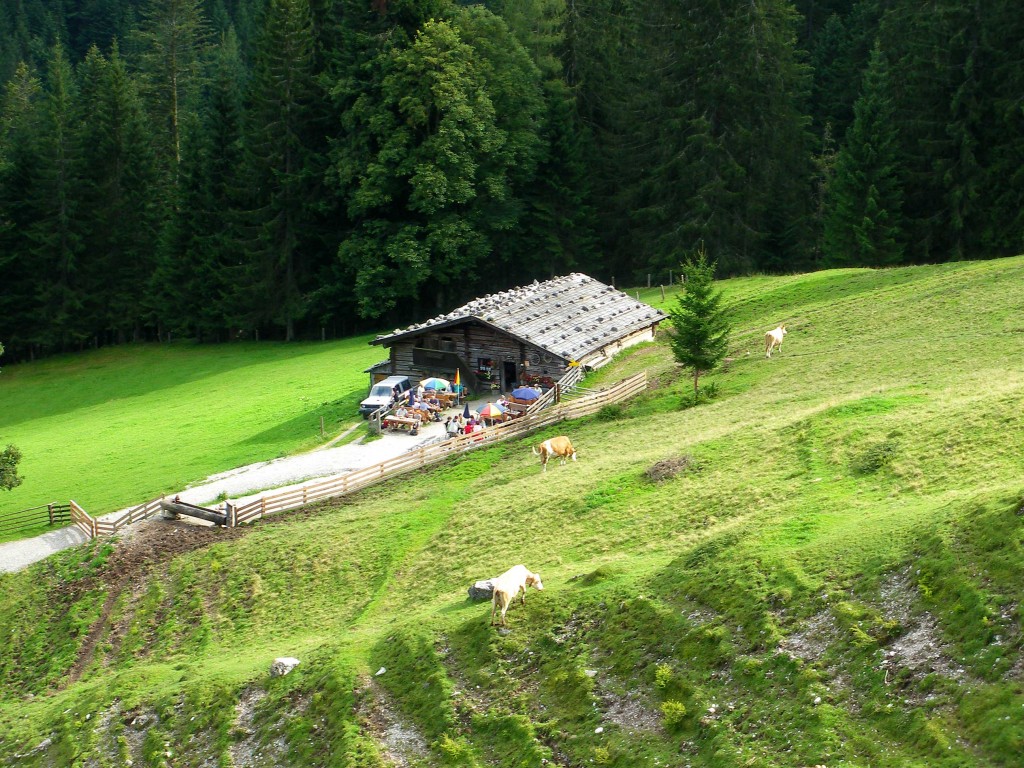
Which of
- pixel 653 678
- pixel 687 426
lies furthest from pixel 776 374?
pixel 653 678

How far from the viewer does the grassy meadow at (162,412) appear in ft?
144

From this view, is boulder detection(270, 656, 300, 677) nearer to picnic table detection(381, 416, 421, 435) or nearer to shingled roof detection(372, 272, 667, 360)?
picnic table detection(381, 416, 421, 435)

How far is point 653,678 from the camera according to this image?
68.1 feet

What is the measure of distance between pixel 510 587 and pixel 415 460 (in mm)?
16229

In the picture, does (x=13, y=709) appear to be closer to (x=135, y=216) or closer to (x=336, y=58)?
(x=336, y=58)

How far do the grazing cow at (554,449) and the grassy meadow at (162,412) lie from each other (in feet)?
37.7

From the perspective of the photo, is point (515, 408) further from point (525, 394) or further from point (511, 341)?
point (511, 341)

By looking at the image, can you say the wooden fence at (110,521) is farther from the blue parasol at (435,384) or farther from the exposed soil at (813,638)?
the exposed soil at (813,638)

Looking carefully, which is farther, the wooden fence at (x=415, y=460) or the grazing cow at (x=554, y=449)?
the grazing cow at (x=554, y=449)

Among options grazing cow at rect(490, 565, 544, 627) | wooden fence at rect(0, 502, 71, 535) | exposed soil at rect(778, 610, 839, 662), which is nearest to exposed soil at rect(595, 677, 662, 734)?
exposed soil at rect(778, 610, 839, 662)

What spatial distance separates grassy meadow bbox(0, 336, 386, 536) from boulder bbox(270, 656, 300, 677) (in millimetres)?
16746

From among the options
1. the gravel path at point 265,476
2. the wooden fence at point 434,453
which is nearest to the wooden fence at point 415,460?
the wooden fence at point 434,453

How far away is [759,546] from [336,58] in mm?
60883

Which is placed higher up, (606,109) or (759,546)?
(606,109)
